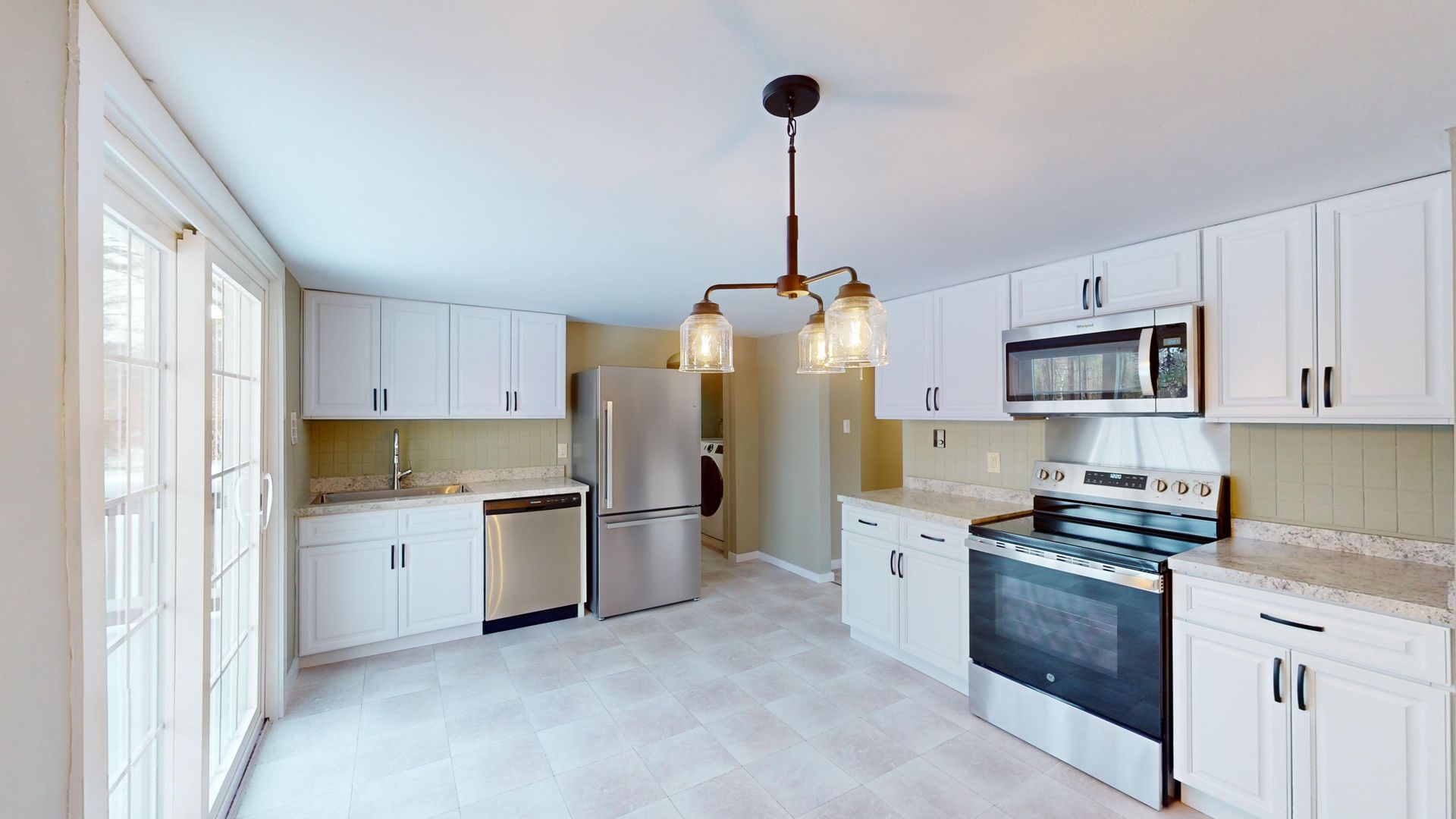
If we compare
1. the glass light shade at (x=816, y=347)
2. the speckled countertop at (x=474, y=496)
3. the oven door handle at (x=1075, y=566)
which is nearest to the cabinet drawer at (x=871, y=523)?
the oven door handle at (x=1075, y=566)

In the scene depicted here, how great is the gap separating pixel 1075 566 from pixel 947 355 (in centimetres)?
141

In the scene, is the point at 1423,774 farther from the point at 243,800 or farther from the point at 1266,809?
the point at 243,800

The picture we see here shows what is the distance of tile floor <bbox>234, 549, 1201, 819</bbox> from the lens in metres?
2.16

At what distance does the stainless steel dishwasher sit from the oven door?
258 cm

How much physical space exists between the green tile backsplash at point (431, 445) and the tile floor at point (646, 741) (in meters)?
1.24

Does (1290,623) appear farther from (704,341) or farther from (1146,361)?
(704,341)

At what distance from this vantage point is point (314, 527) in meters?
3.25

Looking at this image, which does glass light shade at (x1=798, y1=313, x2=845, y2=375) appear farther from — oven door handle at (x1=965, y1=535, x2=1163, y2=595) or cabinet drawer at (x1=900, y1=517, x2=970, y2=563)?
cabinet drawer at (x1=900, y1=517, x2=970, y2=563)

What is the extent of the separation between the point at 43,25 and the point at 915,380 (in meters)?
3.52

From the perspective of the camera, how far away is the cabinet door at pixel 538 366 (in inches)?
162

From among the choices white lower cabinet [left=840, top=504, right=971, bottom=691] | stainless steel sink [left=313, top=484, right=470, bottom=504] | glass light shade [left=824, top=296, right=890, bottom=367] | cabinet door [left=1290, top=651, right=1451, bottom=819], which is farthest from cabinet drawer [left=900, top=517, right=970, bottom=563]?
stainless steel sink [left=313, top=484, right=470, bottom=504]

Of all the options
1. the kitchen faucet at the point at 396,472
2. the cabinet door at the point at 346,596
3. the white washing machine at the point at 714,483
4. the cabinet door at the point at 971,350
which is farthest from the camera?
the white washing machine at the point at 714,483

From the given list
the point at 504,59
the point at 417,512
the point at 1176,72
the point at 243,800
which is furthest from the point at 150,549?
the point at 1176,72

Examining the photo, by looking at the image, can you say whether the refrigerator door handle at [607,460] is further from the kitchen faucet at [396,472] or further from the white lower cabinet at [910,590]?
the white lower cabinet at [910,590]
